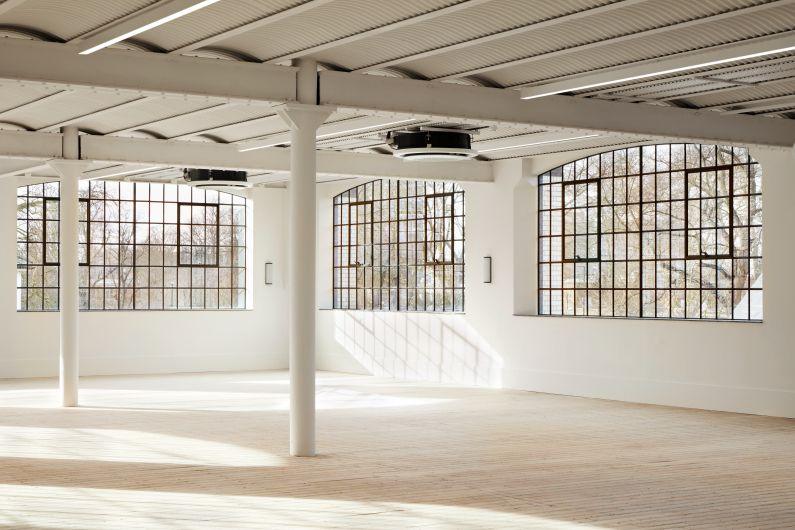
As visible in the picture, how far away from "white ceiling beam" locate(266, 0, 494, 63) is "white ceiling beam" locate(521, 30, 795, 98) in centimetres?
278

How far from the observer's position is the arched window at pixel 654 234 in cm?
1819

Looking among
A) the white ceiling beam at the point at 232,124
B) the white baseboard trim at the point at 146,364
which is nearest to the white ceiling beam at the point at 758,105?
the white ceiling beam at the point at 232,124

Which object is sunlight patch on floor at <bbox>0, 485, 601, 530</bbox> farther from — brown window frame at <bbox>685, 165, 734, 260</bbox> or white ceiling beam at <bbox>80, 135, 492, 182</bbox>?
brown window frame at <bbox>685, 165, 734, 260</bbox>

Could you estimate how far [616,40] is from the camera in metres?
11.4

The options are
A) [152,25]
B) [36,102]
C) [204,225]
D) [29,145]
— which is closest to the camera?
[152,25]

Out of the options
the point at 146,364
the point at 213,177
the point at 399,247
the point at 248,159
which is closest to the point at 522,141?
the point at 248,159

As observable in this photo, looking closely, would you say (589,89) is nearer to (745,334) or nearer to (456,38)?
(456,38)

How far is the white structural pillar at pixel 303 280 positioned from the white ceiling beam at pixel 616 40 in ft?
5.75

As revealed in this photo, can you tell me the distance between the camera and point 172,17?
9836mm

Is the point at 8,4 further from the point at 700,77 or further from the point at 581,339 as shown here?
the point at 581,339

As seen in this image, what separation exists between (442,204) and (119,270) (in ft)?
25.0

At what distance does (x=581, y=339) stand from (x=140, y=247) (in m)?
11.0

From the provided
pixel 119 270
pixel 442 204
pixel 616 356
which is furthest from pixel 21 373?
pixel 616 356

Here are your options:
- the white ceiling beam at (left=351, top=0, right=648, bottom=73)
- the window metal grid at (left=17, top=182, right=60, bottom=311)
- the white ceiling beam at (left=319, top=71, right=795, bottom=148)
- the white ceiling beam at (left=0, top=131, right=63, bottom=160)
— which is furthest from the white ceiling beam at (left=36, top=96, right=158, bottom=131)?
the window metal grid at (left=17, top=182, right=60, bottom=311)
